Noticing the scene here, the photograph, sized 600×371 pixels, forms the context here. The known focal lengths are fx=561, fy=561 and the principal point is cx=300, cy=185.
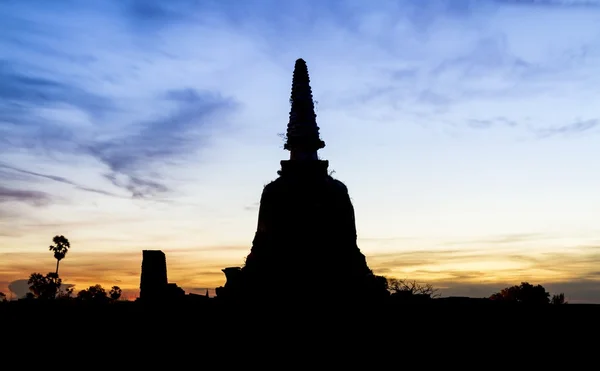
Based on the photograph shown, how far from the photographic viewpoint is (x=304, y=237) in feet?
87.7

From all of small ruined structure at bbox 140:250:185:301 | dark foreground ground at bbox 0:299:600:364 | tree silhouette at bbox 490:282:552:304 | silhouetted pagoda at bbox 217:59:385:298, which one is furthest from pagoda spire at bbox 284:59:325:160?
tree silhouette at bbox 490:282:552:304

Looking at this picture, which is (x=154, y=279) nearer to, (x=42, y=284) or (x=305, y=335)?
(x=305, y=335)

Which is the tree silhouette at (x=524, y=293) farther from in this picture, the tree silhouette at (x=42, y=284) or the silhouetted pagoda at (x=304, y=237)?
the tree silhouette at (x=42, y=284)

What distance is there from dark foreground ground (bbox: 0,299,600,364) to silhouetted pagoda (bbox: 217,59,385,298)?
5887 mm

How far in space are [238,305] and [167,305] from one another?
2565 millimetres

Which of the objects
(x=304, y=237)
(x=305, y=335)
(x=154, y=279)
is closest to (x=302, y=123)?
(x=304, y=237)

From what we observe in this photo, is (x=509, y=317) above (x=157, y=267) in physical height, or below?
below

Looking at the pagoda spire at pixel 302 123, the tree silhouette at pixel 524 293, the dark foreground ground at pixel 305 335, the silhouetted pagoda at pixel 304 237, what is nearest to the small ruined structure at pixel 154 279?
the dark foreground ground at pixel 305 335

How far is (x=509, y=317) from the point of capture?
691 inches

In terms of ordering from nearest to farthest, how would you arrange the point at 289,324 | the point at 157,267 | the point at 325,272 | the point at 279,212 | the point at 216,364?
the point at 216,364 < the point at 289,324 < the point at 157,267 < the point at 325,272 < the point at 279,212

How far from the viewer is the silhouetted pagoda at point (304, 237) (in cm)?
2541

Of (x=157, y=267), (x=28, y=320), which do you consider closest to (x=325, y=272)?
(x=157, y=267)

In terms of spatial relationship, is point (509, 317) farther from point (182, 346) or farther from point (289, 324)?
point (182, 346)

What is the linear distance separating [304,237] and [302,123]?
6.37m
